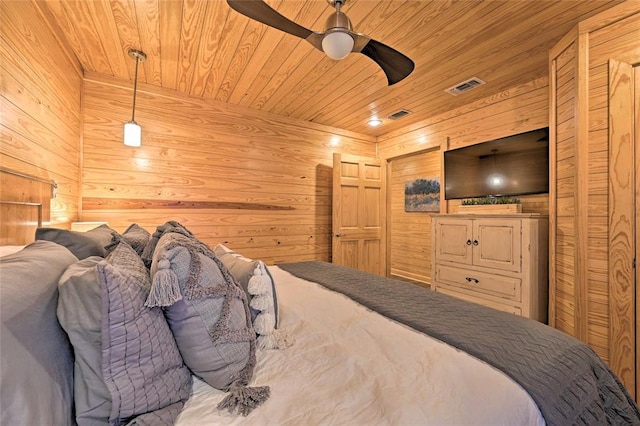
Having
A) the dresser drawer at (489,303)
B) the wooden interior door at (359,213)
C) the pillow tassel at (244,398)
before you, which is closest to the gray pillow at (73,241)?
the pillow tassel at (244,398)

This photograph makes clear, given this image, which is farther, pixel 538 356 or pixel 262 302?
pixel 262 302

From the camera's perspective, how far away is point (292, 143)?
370cm

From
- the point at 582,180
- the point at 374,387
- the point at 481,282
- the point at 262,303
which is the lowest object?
the point at 481,282

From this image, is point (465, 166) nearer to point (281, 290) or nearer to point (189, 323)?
point (281, 290)

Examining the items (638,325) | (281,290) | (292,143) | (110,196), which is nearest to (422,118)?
(292,143)

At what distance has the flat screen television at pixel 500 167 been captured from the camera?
8.49 feet

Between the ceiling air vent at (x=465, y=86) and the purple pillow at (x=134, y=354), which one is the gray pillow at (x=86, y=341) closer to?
the purple pillow at (x=134, y=354)

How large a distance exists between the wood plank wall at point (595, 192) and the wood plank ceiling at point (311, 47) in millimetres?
182

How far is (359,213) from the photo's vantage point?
395 centimetres

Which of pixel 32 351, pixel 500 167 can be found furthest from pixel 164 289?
pixel 500 167

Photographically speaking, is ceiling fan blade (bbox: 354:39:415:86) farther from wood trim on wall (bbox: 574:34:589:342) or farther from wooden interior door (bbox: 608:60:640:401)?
wooden interior door (bbox: 608:60:640:401)

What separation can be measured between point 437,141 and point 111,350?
3.73 meters

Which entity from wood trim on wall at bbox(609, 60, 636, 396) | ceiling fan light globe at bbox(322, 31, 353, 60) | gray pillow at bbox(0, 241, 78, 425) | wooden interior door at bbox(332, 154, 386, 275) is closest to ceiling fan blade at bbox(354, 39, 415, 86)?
ceiling fan light globe at bbox(322, 31, 353, 60)

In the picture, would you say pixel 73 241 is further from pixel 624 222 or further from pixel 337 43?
pixel 624 222
